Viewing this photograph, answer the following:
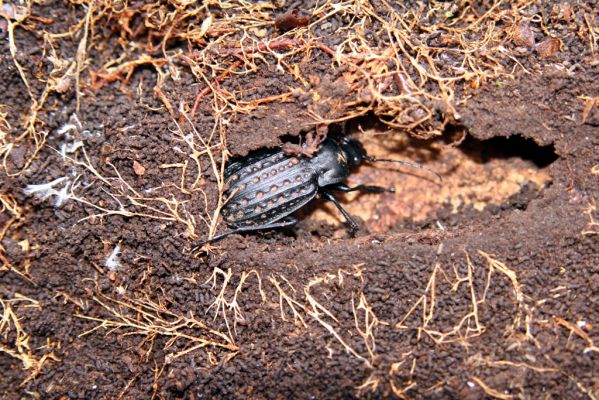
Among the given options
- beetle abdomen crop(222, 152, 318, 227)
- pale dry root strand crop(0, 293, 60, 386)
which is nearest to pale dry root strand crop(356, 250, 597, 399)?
beetle abdomen crop(222, 152, 318, 227)

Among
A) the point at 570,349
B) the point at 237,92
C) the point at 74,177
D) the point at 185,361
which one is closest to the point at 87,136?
the point at 74,177

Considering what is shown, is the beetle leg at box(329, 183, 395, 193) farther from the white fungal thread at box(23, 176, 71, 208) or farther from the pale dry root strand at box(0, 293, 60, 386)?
the pale dry root strand at box(0, 293, 60, 386)

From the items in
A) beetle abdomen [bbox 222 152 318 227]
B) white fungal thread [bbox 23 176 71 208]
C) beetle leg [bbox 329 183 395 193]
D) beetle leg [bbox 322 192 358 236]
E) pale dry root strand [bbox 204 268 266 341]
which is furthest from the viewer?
beetle leg [bbox 329 183 395 193]

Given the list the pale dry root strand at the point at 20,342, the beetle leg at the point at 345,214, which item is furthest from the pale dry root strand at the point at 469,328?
the pale dry root strand at the point at 20,342

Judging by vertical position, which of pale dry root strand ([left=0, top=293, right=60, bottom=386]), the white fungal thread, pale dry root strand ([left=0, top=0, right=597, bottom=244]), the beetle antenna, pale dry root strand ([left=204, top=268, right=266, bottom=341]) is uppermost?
pale dry root strand ([left=0, top=0, right=597, bottom=244])

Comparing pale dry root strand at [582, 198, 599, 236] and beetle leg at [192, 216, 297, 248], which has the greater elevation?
pale dry root strand at [582, 198, 599, 236]

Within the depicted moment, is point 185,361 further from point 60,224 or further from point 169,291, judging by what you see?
point 60,224

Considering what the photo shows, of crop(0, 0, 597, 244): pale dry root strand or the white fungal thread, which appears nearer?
crop(0, 0, 597, 244): pale dry root strand

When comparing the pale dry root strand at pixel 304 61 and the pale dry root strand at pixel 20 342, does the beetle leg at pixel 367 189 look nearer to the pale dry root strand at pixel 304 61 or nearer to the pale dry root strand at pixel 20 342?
the pale dry root strand at pixel 304 61

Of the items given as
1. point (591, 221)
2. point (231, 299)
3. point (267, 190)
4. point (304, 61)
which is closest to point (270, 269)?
point (231, 299)
